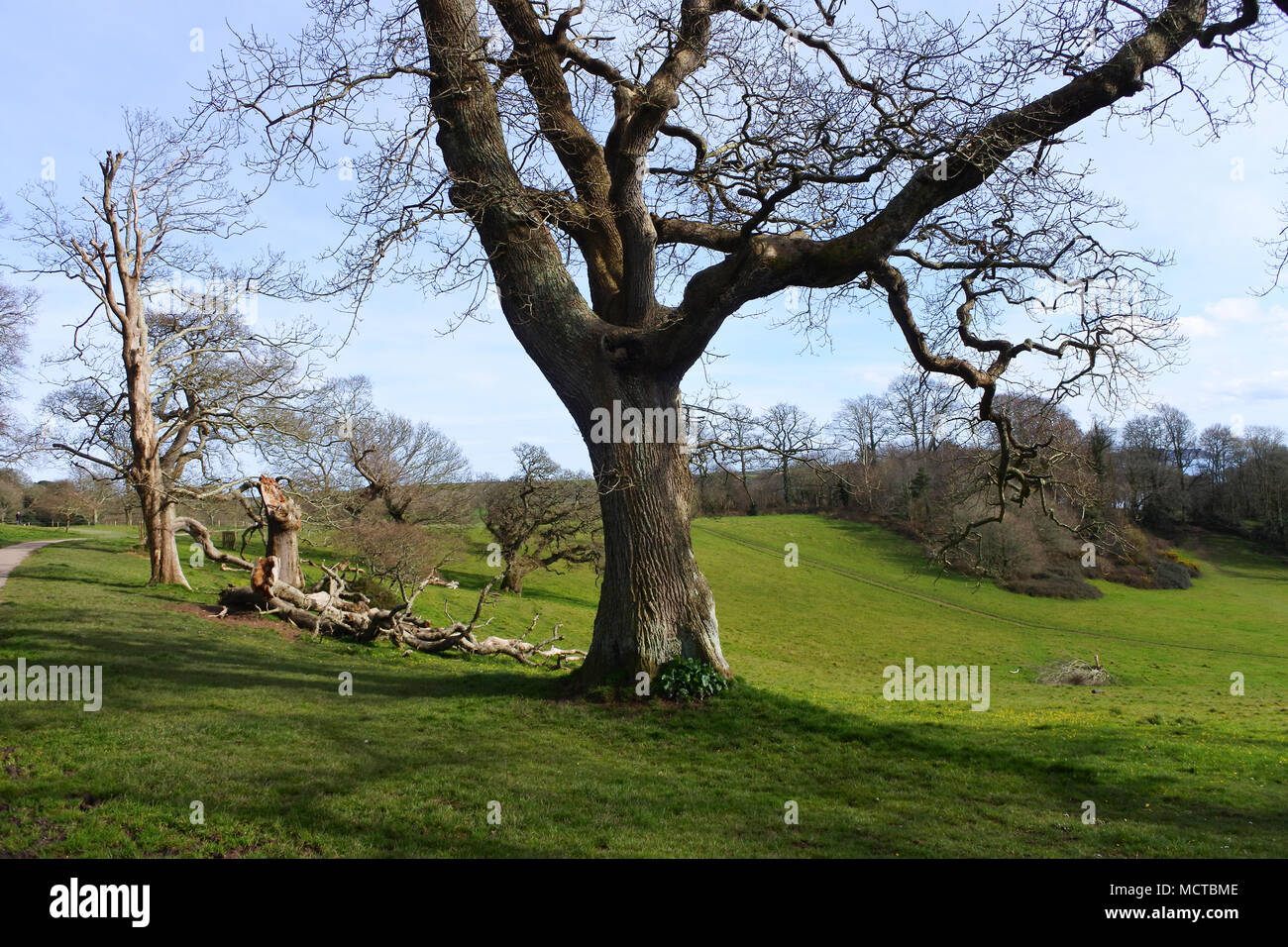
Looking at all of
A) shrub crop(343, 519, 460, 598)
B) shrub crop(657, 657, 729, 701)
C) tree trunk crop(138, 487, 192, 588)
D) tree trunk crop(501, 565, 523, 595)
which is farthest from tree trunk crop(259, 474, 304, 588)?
tree trunk crop(501, 565, 523, 595)

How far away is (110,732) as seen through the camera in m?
8.10

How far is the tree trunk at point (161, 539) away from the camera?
21828 mm

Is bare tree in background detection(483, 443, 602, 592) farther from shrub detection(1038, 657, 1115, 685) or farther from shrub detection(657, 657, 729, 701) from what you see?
shrub detection(657, 657, 729, 701)

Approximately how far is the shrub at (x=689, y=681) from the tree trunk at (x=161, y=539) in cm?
1717

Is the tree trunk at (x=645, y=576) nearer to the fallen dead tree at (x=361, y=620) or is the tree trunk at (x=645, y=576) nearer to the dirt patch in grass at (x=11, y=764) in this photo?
the dirt patch in grass at (x=11, y=764)

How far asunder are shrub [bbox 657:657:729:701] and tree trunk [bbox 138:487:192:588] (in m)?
17.2

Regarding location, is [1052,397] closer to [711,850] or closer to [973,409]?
[973,409]

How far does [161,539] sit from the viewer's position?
2194 cm

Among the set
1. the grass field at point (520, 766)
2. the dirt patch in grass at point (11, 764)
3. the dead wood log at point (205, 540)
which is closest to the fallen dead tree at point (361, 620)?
the grass field at point (520, 766)

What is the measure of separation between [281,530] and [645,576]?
44.4 ft

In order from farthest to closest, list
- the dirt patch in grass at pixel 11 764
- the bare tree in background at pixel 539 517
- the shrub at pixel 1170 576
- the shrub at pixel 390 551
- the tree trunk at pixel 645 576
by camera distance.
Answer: the shrub at pixel 1170 576, the bare tree in background at pixel 539 517, the shrub at pixel 390 551, the tree trunk at pixel 645 576, the dirt patch in grass at pixel 11 764

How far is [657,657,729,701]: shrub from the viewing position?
10.1 metres

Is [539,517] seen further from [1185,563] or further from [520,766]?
[1185,563]
